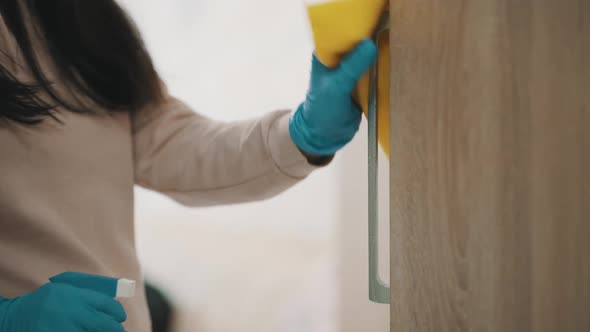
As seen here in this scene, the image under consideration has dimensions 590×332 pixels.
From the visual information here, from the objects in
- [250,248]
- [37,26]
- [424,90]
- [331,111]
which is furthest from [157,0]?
[424,90]

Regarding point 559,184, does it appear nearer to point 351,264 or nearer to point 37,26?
point 37,26

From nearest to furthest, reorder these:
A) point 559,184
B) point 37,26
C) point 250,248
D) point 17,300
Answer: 1. point 559,184
2. point 17,300
3. point 37,26
4. point 250,248

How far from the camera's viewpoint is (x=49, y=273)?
61 cm

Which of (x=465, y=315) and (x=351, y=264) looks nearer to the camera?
(x=465, y=315)

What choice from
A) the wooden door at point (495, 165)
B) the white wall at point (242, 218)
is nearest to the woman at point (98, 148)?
the wooden door at point (495, 165)

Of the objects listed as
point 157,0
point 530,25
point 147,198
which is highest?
point 157,0

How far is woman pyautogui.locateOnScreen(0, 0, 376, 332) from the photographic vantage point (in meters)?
0.58

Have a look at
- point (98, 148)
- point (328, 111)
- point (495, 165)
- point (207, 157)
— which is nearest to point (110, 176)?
point (98, 148)

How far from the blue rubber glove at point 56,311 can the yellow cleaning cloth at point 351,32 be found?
0.36 metres

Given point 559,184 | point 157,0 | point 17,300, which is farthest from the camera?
point 157,0

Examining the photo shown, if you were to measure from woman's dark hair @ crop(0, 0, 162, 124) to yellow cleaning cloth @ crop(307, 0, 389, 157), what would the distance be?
33 cm

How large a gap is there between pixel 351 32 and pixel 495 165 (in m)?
0.21

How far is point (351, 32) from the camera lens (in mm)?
526

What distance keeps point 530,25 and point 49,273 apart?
58cm
